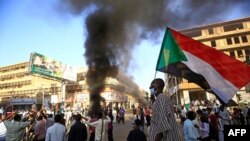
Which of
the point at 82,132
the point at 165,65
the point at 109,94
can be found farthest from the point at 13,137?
the point at 109,94

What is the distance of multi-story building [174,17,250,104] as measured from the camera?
3753 cm

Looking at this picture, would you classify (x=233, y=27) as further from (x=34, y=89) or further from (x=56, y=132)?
(x=34, y=89)

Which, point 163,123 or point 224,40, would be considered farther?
point 224,40

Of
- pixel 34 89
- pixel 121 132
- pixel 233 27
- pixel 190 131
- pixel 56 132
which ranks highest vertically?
pixel 233 27

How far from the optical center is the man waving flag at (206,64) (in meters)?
4.92

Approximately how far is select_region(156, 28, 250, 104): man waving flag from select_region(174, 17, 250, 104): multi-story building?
3273 cm

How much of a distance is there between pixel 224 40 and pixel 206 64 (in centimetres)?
3843

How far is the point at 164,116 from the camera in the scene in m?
2.69

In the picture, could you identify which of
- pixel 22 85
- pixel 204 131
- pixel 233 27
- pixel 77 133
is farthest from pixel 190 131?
pixel 22 85

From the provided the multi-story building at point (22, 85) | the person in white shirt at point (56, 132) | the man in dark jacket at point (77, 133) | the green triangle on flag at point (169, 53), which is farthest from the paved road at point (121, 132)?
the multi-story building at point (22, 85)

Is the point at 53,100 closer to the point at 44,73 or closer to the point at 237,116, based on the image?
the point at 44,73

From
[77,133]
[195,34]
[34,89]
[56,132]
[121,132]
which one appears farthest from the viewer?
[34,89]

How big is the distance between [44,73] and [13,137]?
33.7 metres

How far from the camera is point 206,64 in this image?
531cm
